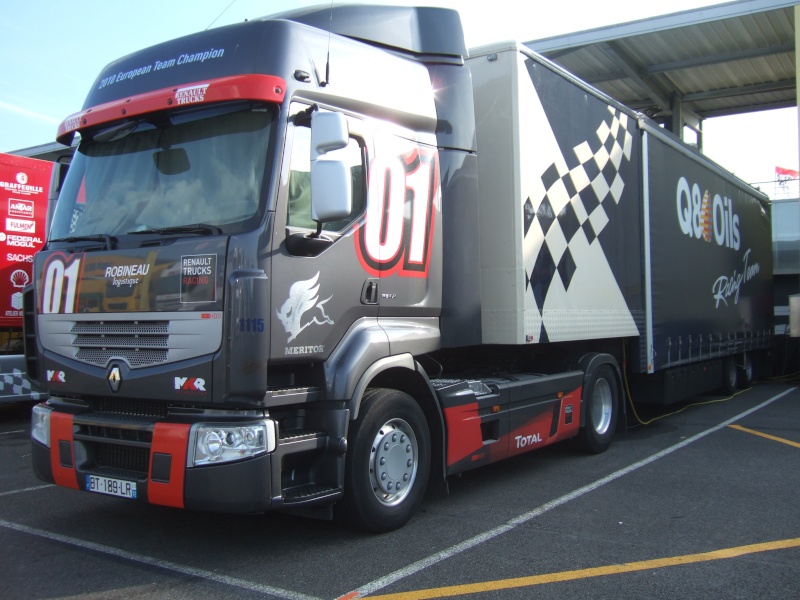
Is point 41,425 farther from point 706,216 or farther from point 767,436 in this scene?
point 706,216

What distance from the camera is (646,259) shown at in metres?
8.92

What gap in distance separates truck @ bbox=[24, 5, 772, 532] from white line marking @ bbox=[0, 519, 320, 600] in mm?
428

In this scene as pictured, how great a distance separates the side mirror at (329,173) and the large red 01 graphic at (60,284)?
1.69m

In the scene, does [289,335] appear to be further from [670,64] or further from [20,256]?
[670,64]

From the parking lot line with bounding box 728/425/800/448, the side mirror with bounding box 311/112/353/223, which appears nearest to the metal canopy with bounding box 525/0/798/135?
the parking lot line with bounding box 728/425/800/448

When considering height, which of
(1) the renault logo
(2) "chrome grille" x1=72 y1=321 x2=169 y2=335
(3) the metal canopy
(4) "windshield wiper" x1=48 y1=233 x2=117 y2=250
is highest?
(3) the metal canopy

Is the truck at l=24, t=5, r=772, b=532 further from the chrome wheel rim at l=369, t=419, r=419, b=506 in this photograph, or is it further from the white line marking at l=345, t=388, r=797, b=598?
the white line marking at l=345, t=388, r=797, b=598

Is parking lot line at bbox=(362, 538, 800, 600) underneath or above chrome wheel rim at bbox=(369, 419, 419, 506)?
underneath

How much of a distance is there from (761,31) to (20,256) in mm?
15146

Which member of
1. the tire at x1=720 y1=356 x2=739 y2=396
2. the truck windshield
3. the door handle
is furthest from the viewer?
the tire at x1=720 y1=356 x2=739 y2=396

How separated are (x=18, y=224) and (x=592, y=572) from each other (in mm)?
9393

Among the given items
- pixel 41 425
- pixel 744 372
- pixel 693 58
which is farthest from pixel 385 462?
pixel 693 58

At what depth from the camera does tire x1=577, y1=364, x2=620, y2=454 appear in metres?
7.64

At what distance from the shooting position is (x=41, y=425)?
493 centimetres
